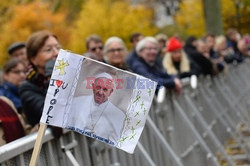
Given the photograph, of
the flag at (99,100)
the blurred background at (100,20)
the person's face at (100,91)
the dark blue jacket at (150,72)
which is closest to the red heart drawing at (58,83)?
the flag at (99,100)

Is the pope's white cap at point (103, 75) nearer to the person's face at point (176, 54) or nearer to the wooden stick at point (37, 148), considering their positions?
the wooden stick at point (37, 148)

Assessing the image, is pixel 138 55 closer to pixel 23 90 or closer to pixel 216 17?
pixel 23 90

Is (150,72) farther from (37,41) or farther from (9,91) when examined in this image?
(37,41)

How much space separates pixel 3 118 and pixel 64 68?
0.99 meters

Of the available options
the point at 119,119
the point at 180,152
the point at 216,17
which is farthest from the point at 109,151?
the point at 216,17

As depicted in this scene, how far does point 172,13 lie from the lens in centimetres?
3825

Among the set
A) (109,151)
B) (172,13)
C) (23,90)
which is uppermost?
(172,13)

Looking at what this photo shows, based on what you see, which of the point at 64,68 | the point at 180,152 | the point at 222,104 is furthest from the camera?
the point at 222,104

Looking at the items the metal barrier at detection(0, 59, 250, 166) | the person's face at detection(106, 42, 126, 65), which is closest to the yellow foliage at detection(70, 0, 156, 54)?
the metal barrier at detection(0, 59, 250, 166)

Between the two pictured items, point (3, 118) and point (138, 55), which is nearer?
point (3, 118)

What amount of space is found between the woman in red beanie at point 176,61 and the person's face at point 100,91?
4545mm

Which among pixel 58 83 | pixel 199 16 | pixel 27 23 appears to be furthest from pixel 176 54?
pixel 27 23

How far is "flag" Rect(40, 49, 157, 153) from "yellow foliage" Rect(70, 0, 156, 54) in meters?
33.8

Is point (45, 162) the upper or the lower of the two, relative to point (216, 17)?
lower
